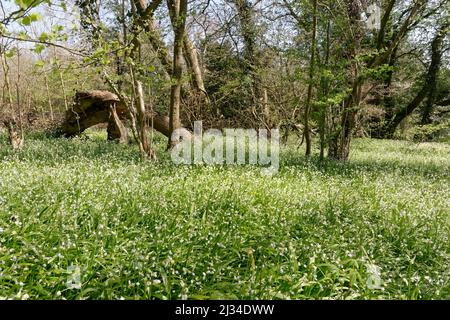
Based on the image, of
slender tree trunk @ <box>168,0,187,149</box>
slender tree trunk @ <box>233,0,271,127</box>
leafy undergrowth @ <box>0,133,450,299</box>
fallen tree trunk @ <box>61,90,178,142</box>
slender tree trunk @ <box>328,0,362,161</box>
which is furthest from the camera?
slender tree trunk @ <box>233,0,271,127</box>

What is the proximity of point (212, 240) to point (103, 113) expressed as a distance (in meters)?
13.9

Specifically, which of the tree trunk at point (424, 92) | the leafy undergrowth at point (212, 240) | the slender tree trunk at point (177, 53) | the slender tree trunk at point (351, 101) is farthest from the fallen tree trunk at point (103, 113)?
the tree trunk at point (424, 92)

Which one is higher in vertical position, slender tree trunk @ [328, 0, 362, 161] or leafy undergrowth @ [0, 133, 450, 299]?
slender tree trunk @ [328, 0, 362, 161]

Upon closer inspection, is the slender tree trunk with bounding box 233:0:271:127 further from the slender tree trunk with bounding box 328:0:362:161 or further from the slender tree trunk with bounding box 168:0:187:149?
the slender tree trunk with bounding box 168:0:187:149

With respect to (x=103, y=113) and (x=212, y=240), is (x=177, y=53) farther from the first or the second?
(x=212, y=240)

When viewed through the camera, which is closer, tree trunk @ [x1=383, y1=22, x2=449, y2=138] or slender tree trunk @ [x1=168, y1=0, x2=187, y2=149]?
slender tree trunk @ [x1=168, y1=0, x2=187, y2=149]

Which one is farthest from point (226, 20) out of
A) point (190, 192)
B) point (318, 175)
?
point (190, 192)

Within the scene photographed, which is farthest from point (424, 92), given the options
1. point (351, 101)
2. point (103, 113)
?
point (103, 113)

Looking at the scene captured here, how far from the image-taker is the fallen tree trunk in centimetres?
1618

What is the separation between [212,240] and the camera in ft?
14.0

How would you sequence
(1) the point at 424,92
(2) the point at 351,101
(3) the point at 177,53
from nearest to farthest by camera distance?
(2) the point at 351,101 < (3) the point at 177,53 < (1) the point at 424,92

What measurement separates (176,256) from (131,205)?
1638 mm

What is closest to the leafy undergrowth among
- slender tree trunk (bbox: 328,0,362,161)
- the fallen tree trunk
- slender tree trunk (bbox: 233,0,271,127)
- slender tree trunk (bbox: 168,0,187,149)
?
slender tree trunk (bbox: 328,0,362,161)

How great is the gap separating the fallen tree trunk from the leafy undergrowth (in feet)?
30.9
